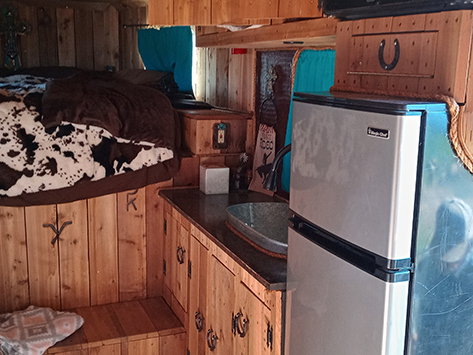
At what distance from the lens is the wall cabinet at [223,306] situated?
1826 millimetres

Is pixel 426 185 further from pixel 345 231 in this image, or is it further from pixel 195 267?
pixel 195 267

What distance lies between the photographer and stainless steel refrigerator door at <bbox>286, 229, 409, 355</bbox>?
1.20 metres

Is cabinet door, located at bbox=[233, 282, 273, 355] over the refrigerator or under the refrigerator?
under

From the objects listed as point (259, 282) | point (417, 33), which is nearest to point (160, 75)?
point (259, 282)

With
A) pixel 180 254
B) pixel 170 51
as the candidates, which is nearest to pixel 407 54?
pixel 180 254

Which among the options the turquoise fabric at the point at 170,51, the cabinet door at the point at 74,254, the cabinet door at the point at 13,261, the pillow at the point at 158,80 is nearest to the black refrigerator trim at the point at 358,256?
the cabinet door at the point at 74,254

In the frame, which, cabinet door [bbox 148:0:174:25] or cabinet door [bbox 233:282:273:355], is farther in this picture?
cabinet door [bbox 148:0:174:25]

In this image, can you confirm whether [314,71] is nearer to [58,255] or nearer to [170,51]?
[58,255]

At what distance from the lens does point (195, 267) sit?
8.44 ft

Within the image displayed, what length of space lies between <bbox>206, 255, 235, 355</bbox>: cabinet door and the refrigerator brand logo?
1.06 m

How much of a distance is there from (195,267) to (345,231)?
54.4 inches

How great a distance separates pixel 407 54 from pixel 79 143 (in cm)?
195

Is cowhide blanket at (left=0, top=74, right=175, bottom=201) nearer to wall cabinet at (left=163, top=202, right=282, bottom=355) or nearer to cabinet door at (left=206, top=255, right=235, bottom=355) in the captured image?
wall cabinet at (left=163, top=202, right=282, bottom=355)

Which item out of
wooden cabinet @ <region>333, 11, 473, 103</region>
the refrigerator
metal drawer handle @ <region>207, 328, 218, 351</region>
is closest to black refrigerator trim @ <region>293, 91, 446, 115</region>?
the refrigerator
